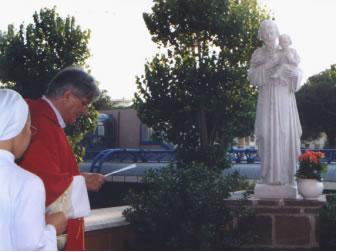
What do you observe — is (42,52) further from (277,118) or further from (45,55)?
(277,118)

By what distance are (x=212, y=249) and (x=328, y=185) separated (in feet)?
25.5

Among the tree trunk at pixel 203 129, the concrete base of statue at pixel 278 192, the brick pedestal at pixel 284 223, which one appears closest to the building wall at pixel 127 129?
the tree trunk at pixel 203 129

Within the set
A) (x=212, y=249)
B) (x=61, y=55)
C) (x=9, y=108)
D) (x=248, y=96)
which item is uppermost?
(x=61, y=55)

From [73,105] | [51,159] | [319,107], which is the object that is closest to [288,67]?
[73,105]

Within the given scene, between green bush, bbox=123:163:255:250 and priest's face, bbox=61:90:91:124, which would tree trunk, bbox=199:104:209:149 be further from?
priest's face, bbox=61:90:91:124

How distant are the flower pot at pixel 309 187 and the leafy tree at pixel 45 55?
14.0 ft

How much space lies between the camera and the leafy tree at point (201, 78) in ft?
30.7

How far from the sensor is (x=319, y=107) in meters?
31.3

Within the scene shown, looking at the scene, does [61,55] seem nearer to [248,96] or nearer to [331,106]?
[248,96]

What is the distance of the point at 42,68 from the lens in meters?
9.88

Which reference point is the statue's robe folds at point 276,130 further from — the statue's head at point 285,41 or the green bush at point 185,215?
the green bush at point 185,215

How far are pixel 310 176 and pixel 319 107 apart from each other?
2561 centimetres

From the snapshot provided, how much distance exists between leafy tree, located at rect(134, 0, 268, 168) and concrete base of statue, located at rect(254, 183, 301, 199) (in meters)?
2.53

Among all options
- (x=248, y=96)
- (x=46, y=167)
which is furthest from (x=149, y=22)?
(x=46, y=167)
